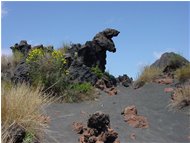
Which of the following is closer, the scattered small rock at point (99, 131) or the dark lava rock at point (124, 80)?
the scattered small rock at point (99, 131)

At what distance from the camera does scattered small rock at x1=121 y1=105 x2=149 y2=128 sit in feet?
34.3

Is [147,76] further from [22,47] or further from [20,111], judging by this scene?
[20,111]

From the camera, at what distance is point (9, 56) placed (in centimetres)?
1975

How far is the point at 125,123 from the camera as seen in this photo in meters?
10.5

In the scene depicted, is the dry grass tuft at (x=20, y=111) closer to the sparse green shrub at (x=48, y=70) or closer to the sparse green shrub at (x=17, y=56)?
the sparse green shrub at (x=48, y=70)

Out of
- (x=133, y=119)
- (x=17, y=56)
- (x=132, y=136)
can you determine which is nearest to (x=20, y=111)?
(x=132, y=136)

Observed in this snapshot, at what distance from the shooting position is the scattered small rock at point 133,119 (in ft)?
34.3

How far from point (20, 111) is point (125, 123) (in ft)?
12.7

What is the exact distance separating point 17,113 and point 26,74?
7784 millimetres

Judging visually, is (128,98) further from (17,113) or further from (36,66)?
(17,113)

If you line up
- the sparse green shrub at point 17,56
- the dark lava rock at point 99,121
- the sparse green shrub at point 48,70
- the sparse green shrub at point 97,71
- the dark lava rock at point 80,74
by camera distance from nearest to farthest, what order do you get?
the dark lava rock at point 99,121 < the sparse green shrub at point 48,70 < the dark lava rock at point 80,74 < the sparse green shrub at point 97,71 < the sparse green shrub at point 17,56

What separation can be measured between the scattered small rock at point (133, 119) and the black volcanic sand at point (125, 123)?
129 mm

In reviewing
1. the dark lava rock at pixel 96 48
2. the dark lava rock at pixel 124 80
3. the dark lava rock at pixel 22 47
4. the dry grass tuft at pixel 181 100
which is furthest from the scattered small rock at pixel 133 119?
the dark lava rock at pixel 22 47

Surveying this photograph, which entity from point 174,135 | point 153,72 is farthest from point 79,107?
point 153,72
